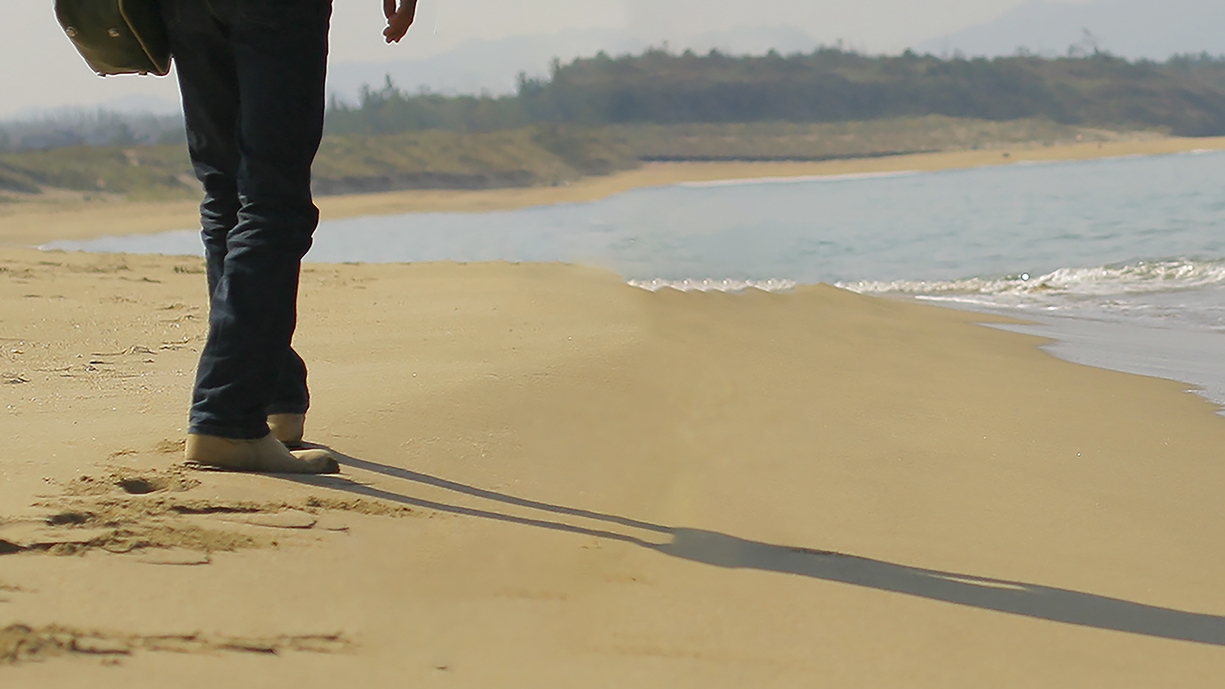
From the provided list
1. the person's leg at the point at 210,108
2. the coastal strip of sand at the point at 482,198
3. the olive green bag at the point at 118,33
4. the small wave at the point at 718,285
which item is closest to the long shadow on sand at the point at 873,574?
the person's leg at the point at 210,108

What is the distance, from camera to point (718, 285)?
233 inches

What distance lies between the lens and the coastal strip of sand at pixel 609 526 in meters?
1.12

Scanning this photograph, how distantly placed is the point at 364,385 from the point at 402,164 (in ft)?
22.0

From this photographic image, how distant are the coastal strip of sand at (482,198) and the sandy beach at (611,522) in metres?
0.08

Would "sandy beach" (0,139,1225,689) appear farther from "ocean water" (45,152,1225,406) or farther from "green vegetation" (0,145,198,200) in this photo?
"green vegetation" (0,145,198,200)

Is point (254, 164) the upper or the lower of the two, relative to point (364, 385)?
upper

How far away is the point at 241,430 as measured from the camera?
165cm

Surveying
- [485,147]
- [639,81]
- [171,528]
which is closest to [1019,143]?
[485,147]

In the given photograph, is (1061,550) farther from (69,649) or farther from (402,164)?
(402,164)

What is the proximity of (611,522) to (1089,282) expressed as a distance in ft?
19.9

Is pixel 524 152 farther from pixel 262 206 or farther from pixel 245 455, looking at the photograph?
pixel 245 455

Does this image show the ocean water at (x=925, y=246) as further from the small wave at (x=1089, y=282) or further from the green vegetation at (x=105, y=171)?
the green vegetation at (x=105, y=171)

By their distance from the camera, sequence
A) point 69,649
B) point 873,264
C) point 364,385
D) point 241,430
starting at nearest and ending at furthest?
point 69,649 < point 241,430 < point 364,385 < point 873,264

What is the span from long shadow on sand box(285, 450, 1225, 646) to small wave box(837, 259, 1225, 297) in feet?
16.7
